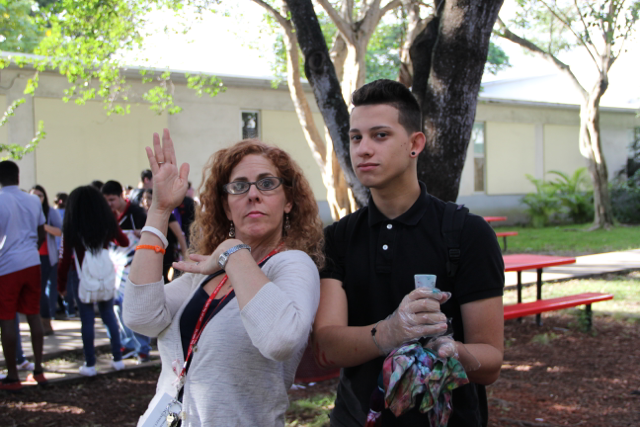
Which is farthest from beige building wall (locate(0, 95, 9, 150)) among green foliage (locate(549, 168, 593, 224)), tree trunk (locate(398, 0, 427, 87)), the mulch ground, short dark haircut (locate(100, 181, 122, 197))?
green foliage (locate(549, 168, 593, 224))

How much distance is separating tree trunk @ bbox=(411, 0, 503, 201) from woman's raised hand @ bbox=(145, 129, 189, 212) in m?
2.47

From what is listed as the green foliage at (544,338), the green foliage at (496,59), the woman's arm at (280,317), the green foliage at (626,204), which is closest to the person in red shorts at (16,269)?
the woman's arm at (280,317)

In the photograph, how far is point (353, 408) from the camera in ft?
6.91

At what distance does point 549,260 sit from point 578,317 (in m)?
0.93

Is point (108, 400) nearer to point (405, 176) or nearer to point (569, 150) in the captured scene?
point (405, 176)

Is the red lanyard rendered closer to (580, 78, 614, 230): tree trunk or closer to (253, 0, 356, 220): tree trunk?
(253, 0, 356, 220): tree trunk

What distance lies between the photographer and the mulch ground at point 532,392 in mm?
4629

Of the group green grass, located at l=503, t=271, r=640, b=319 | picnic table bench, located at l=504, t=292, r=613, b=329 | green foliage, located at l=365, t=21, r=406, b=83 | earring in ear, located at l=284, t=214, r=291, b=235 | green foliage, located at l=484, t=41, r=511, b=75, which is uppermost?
green foliage, located at l=484, t=41, r=511, b=75

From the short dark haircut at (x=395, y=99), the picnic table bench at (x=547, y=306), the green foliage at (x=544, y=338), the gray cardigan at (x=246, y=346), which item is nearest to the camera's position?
the gray cardigan at (x=246, y=346)

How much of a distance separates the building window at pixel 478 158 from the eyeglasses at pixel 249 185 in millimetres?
22373

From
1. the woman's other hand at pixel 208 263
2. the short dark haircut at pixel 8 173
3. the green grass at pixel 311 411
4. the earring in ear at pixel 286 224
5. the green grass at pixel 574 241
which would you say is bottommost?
the green grass at pixel 311 411

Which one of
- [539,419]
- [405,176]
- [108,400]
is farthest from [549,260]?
[405,176]

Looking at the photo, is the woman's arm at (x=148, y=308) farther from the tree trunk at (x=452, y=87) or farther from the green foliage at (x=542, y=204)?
the green foliage at (x=542, y=204)

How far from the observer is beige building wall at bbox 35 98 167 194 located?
49.4 ft
